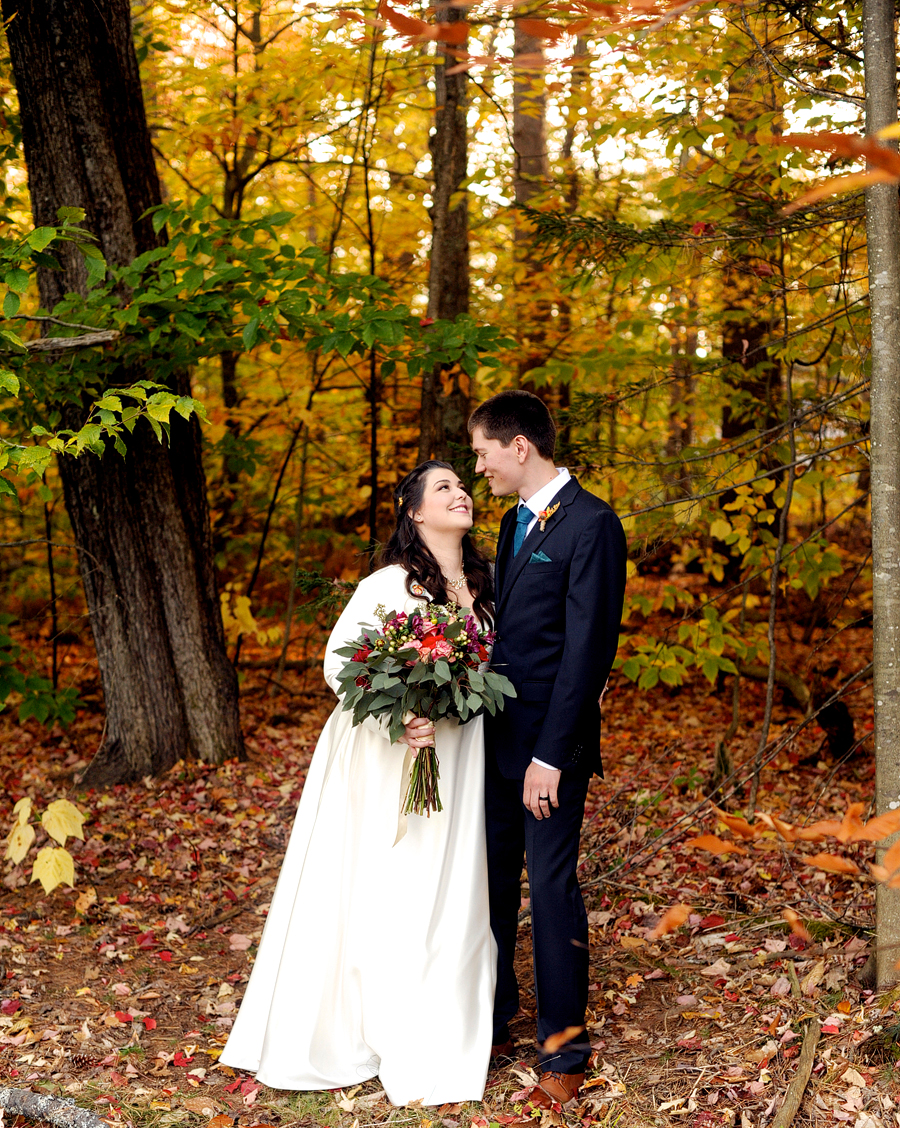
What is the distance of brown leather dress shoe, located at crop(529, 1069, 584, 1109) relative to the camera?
311 cm

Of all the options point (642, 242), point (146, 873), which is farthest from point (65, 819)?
point (642, 242)

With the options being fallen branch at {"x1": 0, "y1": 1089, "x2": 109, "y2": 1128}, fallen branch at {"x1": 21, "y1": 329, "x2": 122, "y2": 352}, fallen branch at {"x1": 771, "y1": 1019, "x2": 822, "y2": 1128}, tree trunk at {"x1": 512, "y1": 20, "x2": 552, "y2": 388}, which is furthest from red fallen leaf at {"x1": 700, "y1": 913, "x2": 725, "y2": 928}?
tree trunk at {"x1": 512, "y1": 20, "x2": 552, "y2": 388}

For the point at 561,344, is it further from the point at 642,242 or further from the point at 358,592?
the point at 358,592

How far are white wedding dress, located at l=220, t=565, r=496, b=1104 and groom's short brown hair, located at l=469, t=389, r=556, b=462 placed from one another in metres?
0.62

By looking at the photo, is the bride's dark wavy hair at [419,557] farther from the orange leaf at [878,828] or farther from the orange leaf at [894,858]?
the orange leaf at [894,858]

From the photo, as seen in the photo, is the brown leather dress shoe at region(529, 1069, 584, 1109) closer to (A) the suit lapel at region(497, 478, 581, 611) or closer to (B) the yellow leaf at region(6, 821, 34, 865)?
(A) the suit lapel at region(497, 478, 581, 611)

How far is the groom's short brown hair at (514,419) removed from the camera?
3287mm

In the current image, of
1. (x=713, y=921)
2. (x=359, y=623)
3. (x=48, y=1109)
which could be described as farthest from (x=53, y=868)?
(x=713, y=921)

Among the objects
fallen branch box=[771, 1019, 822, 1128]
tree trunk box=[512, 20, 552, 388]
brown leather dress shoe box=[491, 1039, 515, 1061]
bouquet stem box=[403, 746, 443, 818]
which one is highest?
tree trunk box=[512, 20, 552, 388]

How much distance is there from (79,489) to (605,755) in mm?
4471

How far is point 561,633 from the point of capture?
10.6 ft

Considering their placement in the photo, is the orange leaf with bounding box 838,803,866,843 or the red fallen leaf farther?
the red fallen leaf

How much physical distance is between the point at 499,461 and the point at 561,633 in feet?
2.07

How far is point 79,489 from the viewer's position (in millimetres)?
6277
